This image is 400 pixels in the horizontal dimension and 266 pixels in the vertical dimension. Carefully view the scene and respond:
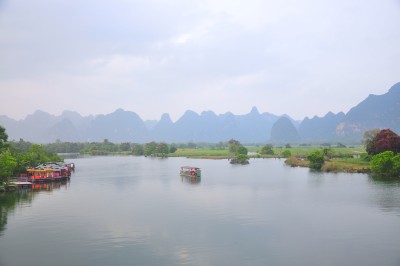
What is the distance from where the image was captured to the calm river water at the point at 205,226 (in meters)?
12.5

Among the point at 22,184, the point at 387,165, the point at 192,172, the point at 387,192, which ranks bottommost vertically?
the point at 387,192

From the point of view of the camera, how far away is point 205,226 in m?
16.5

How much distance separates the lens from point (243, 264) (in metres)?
11.8

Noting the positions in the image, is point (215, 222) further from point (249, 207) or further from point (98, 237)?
point (98, 237)

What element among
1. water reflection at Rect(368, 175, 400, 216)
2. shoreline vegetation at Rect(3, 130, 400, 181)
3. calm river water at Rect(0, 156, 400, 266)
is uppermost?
shoreline vegetation at Rect(3, 130, 400, 181)

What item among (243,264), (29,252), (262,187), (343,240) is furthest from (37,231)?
(262,187)

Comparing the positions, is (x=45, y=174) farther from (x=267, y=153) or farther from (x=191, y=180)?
(x=267, y=153)

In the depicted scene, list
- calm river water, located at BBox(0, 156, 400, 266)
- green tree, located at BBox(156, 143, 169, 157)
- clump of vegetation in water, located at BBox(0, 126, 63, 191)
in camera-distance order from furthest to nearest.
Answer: green tree, located at BBox(156, 143, 169, 157), clump of vegetation in water, located at BBox(0, 126, 63, 191), calm river water, located at BBox(0, 156, 400, 266)

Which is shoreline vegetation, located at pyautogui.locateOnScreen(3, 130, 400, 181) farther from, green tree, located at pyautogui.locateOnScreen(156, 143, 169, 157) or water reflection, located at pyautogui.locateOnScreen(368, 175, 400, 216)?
water reflection, located at pyautogui.locateOnScreen(368, 175, 400, 216)

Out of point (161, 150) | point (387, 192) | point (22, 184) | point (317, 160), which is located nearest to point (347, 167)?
point (317, 160)

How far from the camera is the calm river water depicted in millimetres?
12539

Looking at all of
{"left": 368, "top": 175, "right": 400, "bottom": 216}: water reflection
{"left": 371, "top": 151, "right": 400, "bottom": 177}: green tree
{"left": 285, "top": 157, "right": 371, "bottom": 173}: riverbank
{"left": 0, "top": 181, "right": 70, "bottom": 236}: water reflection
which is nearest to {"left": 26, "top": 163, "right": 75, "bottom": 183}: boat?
{"left": 0, "top": 181, "right": 70, "bottom": 236}: water reflection

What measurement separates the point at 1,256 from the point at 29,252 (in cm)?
87

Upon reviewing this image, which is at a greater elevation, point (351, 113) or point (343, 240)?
point (351, 113)
